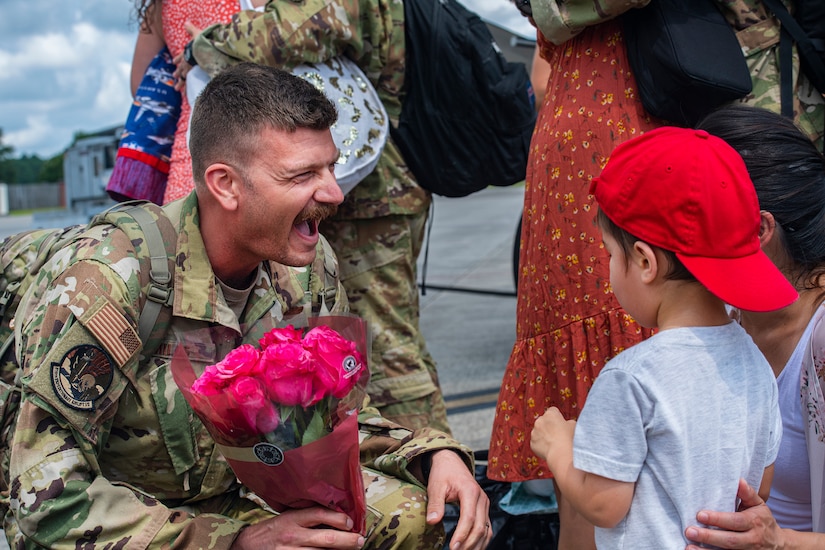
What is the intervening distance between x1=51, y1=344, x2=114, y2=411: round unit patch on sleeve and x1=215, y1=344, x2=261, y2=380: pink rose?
1.13 feet

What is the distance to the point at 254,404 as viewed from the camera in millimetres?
1640

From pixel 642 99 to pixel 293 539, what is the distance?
144 centimetres

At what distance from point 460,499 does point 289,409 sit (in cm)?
61

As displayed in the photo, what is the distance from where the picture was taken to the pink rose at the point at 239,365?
5.43 feet

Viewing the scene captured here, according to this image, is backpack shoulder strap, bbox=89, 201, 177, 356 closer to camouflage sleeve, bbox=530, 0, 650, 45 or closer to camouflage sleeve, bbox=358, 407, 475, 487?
camouflage sleeve, bbox=358, 407, 475, 487

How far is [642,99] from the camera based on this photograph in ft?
7.77

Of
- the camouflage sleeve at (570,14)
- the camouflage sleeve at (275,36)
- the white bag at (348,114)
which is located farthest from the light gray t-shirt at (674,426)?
the camouflage sleeve at (275,36)

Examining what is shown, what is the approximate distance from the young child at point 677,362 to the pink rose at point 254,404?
57 cm

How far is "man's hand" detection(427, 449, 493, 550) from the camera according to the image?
6.59ft

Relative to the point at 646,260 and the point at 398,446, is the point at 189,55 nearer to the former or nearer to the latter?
the point at 398,446

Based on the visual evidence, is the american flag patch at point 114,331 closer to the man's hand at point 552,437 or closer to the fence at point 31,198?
the man's hand at point 552,437

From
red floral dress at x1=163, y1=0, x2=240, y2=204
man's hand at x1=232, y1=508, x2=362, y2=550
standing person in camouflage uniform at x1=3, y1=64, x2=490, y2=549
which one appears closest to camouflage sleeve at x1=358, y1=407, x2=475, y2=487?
standing person in camouflage uniform at x1=3, y1=64, x2=490, y2=549

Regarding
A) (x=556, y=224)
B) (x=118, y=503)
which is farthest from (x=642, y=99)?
(x=118, y=503)

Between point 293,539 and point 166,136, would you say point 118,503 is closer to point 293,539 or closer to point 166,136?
point 293,539
